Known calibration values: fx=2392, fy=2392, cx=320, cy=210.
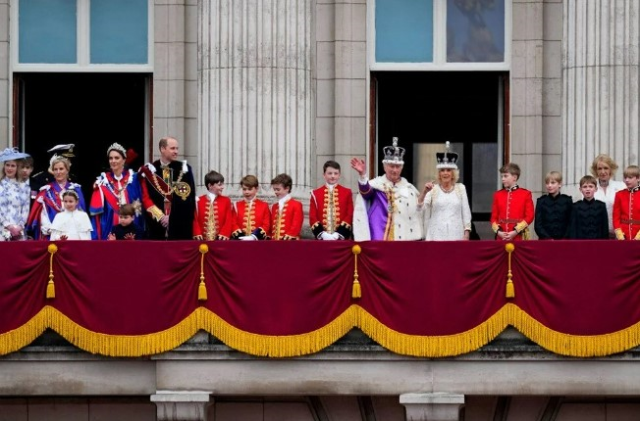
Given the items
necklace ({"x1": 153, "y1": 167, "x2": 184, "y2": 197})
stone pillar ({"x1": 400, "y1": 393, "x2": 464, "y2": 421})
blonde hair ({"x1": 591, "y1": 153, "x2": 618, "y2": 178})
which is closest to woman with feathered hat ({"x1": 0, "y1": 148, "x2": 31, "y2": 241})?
necklace ({"x1": 153, "y1": 167, "x2": 184, "y2": 197})

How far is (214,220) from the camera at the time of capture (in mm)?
36312

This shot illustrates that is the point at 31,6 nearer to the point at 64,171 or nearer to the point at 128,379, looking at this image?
the point at 64,171

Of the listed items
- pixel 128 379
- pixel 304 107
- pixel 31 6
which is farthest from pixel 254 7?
pixel 128 379

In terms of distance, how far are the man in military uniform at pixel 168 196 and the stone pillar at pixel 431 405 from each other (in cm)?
442

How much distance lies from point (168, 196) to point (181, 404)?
3520mm

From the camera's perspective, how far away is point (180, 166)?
119ft

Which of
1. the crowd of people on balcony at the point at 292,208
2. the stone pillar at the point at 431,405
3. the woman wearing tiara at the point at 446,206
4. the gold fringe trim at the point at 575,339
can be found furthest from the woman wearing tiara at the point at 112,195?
the gold fringe trim at the point at 575,339

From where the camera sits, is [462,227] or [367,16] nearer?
[462,227]

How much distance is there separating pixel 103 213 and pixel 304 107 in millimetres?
4471

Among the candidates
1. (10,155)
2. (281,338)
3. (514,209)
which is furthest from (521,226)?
(10,155)

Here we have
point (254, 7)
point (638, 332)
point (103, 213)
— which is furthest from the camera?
point (254, 7)

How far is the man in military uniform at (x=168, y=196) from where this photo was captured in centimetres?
3603

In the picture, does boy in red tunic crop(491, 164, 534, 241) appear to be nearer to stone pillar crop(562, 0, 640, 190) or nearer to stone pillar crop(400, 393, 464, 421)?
stone pillar crop(562, 0, 640, 190)

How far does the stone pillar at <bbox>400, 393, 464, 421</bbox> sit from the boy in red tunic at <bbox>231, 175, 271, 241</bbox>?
3641 mm
